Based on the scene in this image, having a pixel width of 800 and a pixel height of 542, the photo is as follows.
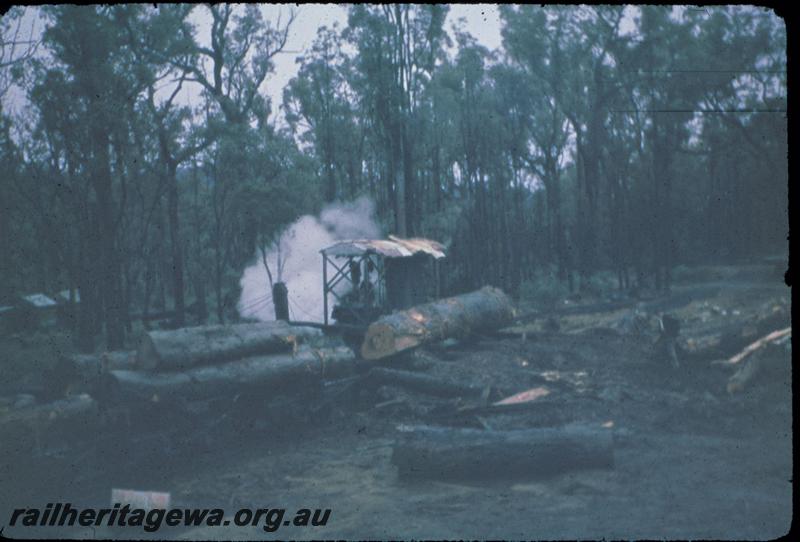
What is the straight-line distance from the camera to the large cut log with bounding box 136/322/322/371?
26.8ft

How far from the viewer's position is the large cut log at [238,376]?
7.73 metres

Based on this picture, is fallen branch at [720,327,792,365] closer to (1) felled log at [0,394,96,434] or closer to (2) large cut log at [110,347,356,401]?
(2) large cut log at [110,347,356,401]

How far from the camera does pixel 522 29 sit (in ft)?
109

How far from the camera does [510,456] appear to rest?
6.88 metres

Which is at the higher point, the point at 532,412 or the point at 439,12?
the point at 439,12

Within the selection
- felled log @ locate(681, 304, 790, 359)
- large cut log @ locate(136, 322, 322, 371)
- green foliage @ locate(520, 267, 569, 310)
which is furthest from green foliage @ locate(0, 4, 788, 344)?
large cut log @ locate(136, 322, 322, 371)

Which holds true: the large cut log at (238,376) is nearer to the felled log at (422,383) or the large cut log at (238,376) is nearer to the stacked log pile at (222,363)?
the stacked log pile at (222,363)

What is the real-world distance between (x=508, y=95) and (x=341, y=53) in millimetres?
10333

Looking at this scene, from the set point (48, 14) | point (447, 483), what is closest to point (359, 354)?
point (447, 483)

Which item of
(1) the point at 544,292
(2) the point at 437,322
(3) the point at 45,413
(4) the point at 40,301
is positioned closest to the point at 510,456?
(3) the point at 45,413

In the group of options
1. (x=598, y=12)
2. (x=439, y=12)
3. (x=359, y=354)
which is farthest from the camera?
(x=598, y=12)

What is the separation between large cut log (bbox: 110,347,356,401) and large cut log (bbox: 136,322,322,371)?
129mm

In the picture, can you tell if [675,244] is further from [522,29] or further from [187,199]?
[187,199]

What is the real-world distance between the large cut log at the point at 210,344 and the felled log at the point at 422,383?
1658 mm
